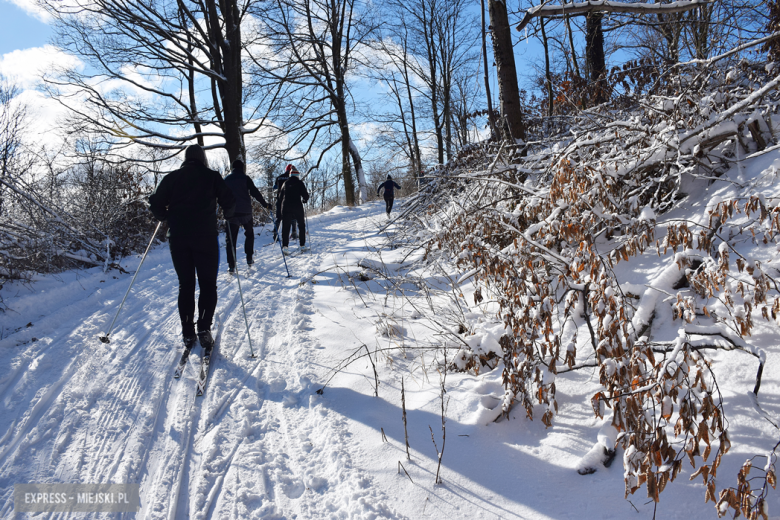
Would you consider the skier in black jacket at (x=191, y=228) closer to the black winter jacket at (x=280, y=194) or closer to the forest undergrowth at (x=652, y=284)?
the forest undergrowth at (x=652, y=284)

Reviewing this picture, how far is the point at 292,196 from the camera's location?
9141 mm

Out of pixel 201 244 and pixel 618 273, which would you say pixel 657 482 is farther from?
pixel 201 244

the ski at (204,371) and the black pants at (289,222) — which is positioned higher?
the black pants at (289,222)

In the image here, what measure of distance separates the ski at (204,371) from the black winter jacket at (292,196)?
562 cm

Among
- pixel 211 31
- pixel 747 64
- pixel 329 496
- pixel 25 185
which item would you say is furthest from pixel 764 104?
pixel 211 31

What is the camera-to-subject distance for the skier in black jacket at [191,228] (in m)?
3.94

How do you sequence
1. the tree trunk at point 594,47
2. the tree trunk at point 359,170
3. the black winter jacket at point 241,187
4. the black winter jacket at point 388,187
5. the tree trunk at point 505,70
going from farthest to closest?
the tree trunk at point 359,170 → the black winter jacket at point 388,187 → the tree trunk at point 594,47 → the black winter jacket at point 241,187 → the tree trunk at point 505,70

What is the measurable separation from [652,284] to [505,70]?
14.7 feet

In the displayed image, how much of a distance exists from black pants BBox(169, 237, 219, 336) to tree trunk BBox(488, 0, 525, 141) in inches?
181

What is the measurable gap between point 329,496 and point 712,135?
4238 mm

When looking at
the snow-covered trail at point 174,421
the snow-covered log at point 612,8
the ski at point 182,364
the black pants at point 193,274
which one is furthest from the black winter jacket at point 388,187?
the ski at point 182,364

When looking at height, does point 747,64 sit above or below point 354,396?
above

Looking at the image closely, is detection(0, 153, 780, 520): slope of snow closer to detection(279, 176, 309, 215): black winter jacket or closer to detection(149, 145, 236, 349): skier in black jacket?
detection(149, 145, 236, 349): skier in black jacket

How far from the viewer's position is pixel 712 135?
11.4 feet
